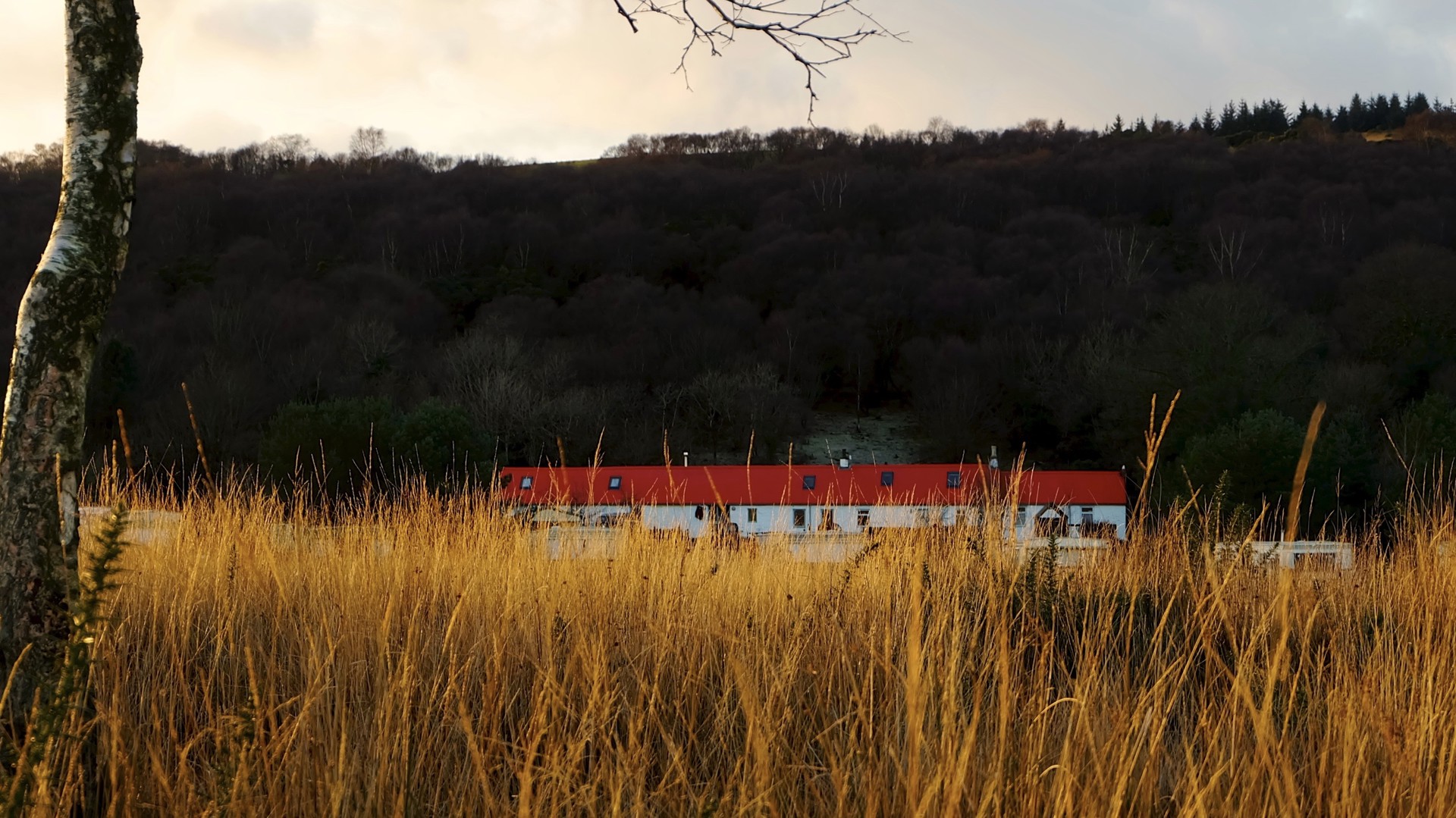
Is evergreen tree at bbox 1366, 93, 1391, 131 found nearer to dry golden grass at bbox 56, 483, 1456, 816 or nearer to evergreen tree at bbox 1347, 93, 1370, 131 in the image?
evergreen tree at bbox 1347, 93, 1370, 131

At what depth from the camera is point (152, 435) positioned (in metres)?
38.3

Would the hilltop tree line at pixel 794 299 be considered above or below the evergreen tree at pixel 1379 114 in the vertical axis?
below

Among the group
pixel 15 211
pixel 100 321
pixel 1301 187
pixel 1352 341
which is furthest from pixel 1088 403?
pixel 15 211

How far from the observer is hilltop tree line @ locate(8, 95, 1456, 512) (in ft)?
126

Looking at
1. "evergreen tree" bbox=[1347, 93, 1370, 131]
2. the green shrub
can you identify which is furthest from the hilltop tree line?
"evergreen tree" bbox=[1347, 93, 1370, 131]

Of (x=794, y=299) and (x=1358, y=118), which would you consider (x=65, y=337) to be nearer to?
(x=794, y=299)

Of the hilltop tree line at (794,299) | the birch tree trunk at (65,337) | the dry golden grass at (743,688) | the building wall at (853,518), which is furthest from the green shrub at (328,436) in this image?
the birch tree trunk at (65,337)

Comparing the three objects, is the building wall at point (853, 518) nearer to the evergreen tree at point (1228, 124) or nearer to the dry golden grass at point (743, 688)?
the dry golden grass at point (743, 688)

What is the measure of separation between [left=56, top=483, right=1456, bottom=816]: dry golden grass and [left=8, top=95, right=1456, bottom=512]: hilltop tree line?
23.3 m

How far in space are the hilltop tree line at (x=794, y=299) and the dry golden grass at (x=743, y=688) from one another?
918 inches

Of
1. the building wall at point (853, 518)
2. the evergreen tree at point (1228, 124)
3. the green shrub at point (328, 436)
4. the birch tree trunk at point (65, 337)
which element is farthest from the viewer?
the evergreen tree at point (1228, 124)

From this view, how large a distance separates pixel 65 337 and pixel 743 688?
2.16 m

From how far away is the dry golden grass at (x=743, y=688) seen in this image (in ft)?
7.99

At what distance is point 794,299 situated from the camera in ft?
214
